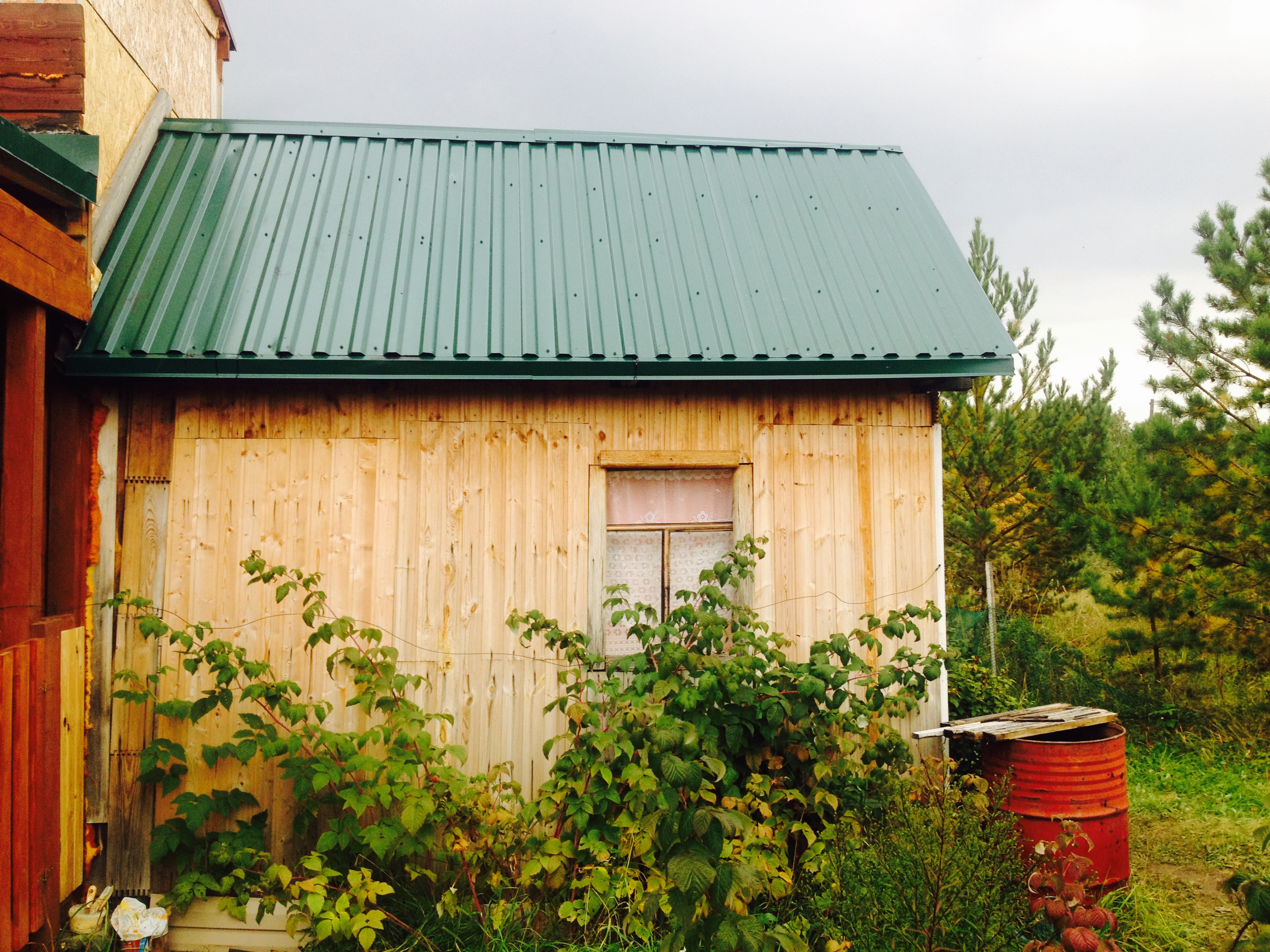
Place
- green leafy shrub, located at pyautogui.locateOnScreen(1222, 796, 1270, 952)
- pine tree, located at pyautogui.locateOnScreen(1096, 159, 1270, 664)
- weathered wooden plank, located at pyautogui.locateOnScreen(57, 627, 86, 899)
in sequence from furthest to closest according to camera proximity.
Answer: pine tree, located at pyautogui.locateOnScreen(1096, 159, 1270, 664)
weathered wooden plank, located at pyautogui.locateOnScreen(57, 627, 86, 899)
green leafy shrub, located at pyautogui.locateOnScreen(1222, 796, 1270, 952)

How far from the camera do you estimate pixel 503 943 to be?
4012mm

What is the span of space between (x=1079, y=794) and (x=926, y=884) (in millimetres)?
1749

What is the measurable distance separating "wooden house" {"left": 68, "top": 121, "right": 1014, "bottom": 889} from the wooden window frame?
0.7 inches

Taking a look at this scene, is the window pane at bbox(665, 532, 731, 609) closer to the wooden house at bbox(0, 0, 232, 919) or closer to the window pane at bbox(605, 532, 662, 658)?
the window pane at bbox(605, 532, 662, 658)

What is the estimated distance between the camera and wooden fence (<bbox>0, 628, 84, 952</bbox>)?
3500mm

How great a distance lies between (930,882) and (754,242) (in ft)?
13.9

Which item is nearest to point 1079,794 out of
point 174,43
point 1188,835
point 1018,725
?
point 1018,725

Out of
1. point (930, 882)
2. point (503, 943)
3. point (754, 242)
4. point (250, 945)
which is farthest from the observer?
point (754, 242)

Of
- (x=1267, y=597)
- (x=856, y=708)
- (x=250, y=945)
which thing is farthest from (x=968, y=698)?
(x=250, y=945)

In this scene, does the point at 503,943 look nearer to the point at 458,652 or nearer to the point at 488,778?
the point at 488,778

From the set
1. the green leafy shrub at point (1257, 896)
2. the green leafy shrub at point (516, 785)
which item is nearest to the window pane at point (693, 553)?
the green leafy shrub at point (516, 785)

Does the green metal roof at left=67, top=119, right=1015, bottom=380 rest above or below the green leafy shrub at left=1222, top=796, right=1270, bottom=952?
above

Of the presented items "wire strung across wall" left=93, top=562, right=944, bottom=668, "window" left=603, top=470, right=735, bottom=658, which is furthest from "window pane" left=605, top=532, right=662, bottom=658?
"wire strung across wall" left=93, top=562, right=944, bottom=668

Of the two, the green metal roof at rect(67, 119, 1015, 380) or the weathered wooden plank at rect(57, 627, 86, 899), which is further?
the green metal roof at rect(67, 119, 1015, 380)
